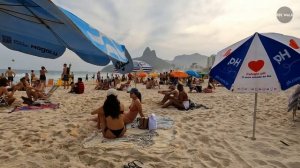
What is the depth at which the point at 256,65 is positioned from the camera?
4621 millimetres

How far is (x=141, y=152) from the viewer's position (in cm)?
418

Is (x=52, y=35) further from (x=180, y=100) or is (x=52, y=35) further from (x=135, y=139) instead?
(x=180, y=100)

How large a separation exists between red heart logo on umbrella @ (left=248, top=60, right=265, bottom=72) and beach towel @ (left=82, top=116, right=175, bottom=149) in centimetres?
199

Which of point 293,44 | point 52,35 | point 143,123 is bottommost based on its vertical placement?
point 143,123

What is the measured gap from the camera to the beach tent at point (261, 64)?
172 inches

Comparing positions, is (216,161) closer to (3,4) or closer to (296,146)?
(296,146)

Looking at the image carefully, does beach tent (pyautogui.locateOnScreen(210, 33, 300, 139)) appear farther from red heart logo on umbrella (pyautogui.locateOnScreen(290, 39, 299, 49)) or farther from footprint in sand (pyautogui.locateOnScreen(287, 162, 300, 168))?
footprint in sand (pyautogui.locateOnScreen(287, 162, 300, 168))

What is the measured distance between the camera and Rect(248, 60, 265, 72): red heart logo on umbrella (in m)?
4.58

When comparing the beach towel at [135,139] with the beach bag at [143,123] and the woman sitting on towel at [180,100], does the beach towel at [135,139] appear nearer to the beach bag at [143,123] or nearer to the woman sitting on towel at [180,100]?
the beach bag at [143,123]

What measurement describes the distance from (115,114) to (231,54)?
8.00 ft

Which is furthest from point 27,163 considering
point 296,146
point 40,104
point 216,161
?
point 40,104

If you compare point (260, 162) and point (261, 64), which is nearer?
point (260, 162)

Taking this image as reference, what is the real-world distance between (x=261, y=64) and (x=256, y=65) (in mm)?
83

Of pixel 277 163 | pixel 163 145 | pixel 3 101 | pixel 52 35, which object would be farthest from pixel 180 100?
pixel 52 35
